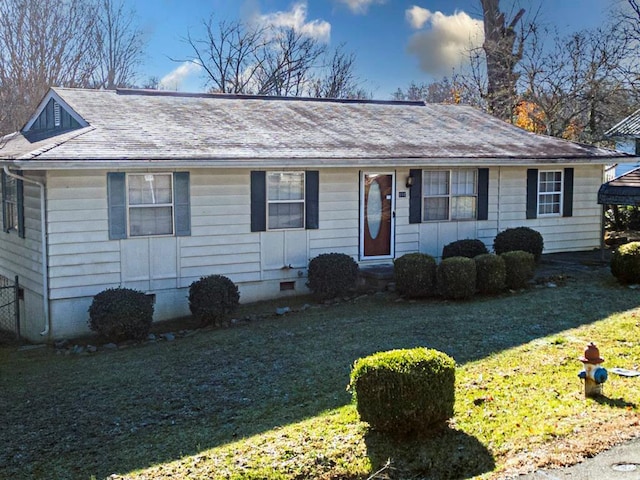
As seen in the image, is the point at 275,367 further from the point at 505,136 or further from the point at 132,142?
the point at 505,136

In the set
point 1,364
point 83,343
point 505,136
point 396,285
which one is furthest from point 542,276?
point 1,364

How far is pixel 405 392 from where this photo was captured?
232 inches

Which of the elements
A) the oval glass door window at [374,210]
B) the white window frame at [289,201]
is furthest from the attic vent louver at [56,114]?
the oval glass door window at [374,210]

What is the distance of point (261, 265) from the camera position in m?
13.2

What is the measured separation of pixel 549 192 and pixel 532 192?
2.11 feet

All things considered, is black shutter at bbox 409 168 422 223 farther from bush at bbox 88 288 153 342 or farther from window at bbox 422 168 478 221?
bush at bbox 88 288 153 342

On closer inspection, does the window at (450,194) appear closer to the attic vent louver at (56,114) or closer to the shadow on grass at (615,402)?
the attic vent louver at (56,114)

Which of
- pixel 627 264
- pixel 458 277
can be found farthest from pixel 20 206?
pixel 627 264

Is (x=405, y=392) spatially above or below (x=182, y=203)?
below

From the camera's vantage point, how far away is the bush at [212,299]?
1169 cm

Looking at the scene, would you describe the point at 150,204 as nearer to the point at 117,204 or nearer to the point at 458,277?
the point at 117,204

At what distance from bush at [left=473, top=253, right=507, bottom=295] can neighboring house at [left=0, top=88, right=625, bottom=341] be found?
233 centimetres

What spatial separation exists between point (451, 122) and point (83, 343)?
10.6 metres

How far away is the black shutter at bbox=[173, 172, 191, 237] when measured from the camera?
40.1 feet
